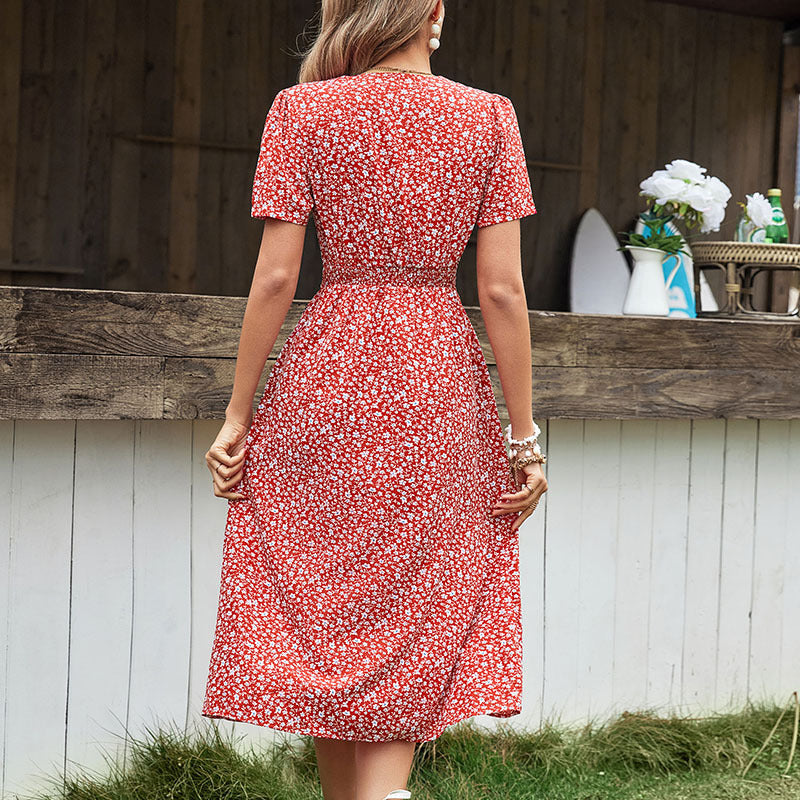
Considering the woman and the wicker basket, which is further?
the wicker basket

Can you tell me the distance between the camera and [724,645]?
3045 mm

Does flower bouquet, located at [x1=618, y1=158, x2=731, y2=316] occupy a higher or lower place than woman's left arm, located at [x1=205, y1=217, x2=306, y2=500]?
higher

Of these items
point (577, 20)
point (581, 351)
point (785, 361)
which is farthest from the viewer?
point (577, 20)

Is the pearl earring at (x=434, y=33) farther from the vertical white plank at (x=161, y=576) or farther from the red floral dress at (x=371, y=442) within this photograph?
the vertical white plank at (x=161, y=576)

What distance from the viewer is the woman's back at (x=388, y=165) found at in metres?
1.70

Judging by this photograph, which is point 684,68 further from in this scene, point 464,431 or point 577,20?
point 464,431

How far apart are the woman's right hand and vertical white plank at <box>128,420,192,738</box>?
86 cm

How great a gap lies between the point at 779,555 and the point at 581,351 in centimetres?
93

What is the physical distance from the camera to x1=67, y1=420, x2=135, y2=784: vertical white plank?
2.33 meters

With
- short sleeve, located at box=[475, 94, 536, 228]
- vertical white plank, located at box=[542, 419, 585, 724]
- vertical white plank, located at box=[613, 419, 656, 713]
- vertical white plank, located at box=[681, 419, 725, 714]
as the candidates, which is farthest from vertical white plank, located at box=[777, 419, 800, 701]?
short sleeve, located at box=[475, 94, 536, 228]

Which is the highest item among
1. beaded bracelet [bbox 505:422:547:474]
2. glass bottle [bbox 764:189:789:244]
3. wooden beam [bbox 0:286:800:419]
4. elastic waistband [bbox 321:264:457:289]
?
glass bottle [bbox 764:189:789:244]

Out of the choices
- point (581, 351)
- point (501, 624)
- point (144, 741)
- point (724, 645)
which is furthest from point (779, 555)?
point (144, 741)

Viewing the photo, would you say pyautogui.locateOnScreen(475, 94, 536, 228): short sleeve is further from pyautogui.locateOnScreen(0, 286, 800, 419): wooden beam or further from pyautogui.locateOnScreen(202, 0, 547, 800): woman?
pyautogui.locateOnScreen(0, 286, 800, 419): wooden beam

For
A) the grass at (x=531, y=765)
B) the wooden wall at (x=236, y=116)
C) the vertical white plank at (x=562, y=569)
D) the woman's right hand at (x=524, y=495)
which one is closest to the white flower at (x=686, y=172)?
the vertical white plank at (x=562, y=569)
